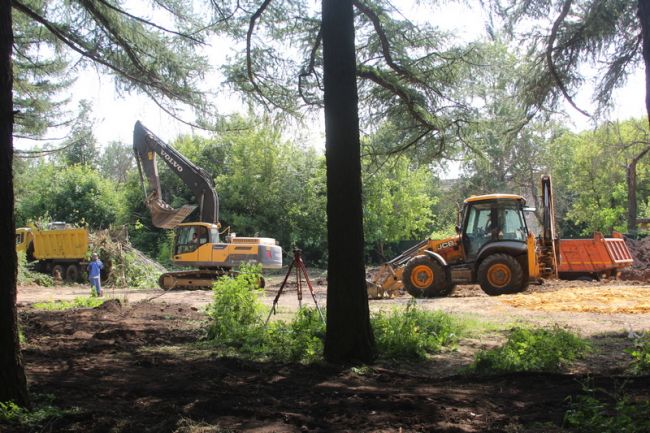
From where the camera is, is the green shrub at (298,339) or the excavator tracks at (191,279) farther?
the excavator tracks at (191,279)

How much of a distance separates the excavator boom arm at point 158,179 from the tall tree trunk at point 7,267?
51.4 ft

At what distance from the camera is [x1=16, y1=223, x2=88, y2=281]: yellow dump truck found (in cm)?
2503

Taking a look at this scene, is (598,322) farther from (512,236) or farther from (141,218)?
Result: (141,218)

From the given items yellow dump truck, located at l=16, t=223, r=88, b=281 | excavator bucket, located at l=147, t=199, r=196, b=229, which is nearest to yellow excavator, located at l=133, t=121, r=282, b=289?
excavator bucket, located at l=147, t=199, r=196, b=229

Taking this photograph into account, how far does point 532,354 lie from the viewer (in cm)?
719

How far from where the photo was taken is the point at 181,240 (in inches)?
835

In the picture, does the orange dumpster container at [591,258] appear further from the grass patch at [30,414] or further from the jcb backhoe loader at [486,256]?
the grass patch at [30,414]

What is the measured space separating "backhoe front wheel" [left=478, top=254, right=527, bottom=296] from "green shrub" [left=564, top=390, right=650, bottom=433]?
451 inches

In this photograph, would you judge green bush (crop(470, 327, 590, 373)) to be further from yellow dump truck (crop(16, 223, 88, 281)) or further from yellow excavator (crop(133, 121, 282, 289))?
yellow dump truck (crop(16, 223, 88, 281))

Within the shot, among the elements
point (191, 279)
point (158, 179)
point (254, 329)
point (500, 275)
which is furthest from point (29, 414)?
point (158, 179)

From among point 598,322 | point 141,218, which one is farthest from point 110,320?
point 141,218

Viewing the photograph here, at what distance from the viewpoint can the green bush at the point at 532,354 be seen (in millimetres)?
6980

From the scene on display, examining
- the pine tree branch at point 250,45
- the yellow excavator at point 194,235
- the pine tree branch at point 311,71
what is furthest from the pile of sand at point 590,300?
the yellow excavator at point 194,235

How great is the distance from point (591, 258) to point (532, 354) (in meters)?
13.9
